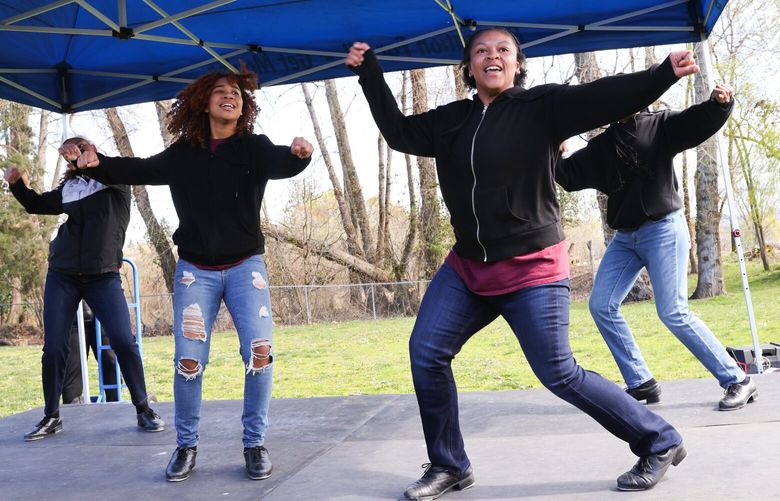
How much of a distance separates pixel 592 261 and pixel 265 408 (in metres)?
18.2

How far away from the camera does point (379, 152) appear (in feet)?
69.1

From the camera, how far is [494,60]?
119 inches

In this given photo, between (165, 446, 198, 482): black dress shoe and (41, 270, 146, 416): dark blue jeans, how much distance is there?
4.25 ft

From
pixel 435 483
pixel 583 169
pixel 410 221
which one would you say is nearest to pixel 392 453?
pixel 435 483

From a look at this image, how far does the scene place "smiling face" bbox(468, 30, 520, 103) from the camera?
302cm

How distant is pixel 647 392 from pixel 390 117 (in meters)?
2.46

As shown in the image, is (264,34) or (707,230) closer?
(264,34)

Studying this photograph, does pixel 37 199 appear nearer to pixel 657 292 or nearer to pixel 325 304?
pixel 657 292

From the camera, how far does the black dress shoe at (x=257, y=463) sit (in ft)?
12.0

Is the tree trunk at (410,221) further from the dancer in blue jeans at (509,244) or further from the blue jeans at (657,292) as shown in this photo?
the dancer in blue jeans at (509,244)

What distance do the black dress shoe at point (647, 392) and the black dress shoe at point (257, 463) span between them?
214 cm

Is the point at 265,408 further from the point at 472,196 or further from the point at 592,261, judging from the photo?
the point at 592,261

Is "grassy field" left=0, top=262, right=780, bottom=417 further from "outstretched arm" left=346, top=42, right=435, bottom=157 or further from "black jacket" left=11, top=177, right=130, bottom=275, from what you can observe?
"outstretched arm" left=346, top=42, right=435, bottom=157

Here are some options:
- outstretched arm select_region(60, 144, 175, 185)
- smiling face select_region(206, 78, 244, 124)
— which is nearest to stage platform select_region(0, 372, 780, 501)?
outstretched arm select_region(60, 144, 175, 185)
